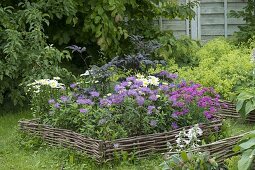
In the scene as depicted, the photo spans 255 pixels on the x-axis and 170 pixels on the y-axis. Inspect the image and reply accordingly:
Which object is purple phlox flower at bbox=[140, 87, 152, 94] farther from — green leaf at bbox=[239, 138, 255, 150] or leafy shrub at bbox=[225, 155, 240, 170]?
green leaf at bbox=[239, 138, 255, 150]

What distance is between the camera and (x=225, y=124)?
5.88m

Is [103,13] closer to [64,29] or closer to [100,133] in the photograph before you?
[64,29]

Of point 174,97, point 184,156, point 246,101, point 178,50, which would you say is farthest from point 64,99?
point 178,50

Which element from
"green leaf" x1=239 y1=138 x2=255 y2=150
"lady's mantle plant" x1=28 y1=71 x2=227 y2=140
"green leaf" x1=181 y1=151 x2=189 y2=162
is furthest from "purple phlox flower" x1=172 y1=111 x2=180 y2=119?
"green leaf" x1=239 y1=138 x2=255 y2=150

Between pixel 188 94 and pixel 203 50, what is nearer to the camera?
pixel 188 94

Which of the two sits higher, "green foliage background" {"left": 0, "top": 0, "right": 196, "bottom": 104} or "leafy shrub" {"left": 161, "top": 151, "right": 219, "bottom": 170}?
"green foliage background" {"left": 0, "top": 0, "right": 196, "bottom": 104}

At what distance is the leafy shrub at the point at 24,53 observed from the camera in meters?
7.11

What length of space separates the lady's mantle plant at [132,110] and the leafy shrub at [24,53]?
1.16m

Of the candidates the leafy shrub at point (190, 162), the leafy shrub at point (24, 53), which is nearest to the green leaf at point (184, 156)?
the leafy shrub at point (190, 162)

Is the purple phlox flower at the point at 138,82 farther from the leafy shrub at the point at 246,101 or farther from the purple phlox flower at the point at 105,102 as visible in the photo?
the leafy shrub at the point at 246,101

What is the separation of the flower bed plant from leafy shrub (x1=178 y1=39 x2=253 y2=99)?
32.9 inches

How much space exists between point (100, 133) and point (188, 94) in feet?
3.80

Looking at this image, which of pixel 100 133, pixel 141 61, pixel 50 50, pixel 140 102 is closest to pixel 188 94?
pixel 140 102

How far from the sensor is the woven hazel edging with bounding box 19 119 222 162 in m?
5.16
